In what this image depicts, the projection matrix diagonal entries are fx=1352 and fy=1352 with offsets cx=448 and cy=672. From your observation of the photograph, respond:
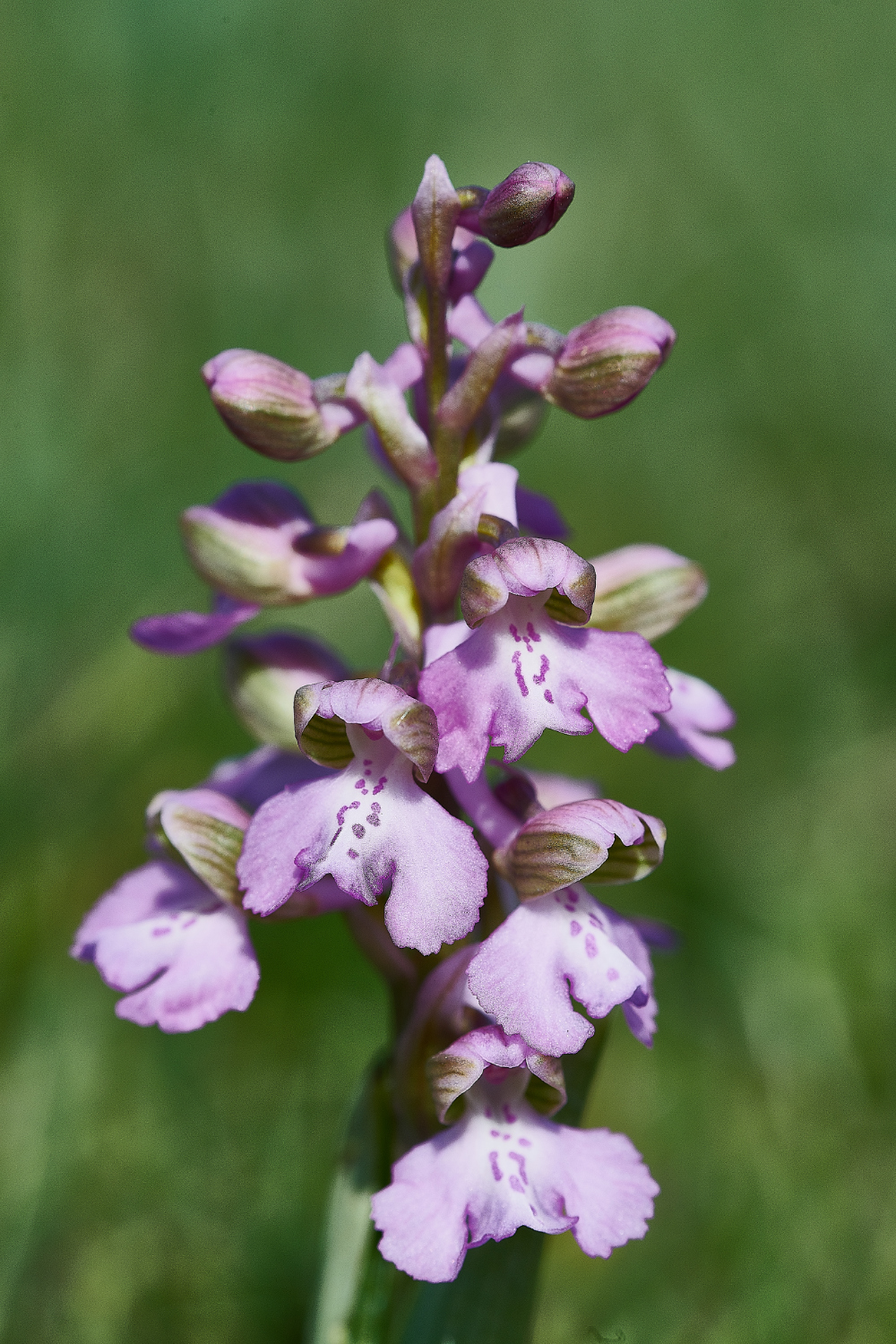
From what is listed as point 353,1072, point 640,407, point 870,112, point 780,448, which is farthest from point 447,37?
point 353,1072

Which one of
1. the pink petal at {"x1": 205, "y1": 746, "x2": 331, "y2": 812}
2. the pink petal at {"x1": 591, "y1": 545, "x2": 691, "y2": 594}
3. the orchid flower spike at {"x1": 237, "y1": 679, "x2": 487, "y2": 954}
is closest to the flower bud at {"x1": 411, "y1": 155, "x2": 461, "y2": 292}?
the pink petal at {"x1": 591, "y1": 545, "x2": 691, "y2": 594}

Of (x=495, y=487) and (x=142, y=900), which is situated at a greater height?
(x=495, y=487)

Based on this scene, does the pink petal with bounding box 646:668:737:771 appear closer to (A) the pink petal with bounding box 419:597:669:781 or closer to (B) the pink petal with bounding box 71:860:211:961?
(A) the pink petal with bounding box 419:597:669:781

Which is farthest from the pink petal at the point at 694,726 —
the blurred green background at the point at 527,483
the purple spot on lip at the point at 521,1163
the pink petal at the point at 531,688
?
the blurred green background at the point at 527,483

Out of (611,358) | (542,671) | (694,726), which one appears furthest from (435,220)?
(694,726)

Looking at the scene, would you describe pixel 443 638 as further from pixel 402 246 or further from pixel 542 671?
pixel 402 246

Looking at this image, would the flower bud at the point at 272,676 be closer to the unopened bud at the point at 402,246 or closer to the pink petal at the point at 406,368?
the pink petal at the point at 406,368
